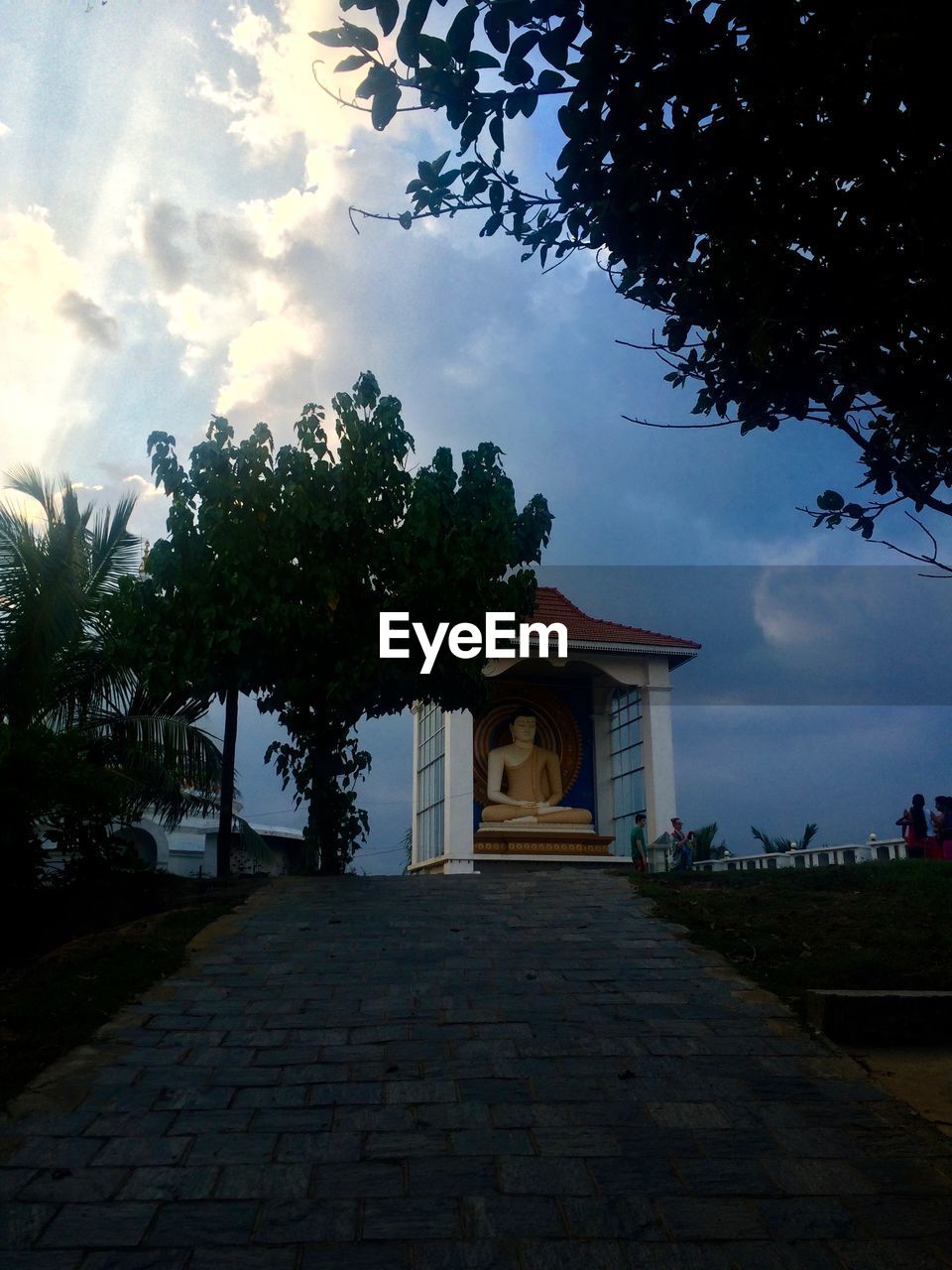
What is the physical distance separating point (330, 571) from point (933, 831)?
945 cm

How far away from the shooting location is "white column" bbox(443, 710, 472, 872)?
2089 centimetres

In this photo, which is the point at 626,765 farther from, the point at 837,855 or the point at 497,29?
the point at 497,29

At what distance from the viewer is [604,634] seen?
22.4 m

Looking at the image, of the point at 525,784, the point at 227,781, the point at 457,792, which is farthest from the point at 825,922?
the point at 525,784

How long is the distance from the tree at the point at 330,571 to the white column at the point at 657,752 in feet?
24.4

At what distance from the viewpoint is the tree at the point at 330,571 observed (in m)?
14.2

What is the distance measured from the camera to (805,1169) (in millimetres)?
4441

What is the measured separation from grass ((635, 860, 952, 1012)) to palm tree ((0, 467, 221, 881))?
6.45 m

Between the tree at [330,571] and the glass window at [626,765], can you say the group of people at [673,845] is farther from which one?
the tree at [330,571]

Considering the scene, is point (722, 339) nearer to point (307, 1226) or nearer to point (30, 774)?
point (307, 1226)

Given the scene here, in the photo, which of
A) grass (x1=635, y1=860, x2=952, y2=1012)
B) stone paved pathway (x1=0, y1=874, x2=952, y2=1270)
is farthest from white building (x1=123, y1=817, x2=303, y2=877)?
stone paved pathway (x1=0, y1=874, x2=952, y2=1270)

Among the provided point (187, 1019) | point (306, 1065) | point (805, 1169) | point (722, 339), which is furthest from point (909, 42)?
point (187, 1019)

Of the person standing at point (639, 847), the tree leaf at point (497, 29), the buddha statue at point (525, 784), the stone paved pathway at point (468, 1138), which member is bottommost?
the stone paved pathway at point (468, 1138)

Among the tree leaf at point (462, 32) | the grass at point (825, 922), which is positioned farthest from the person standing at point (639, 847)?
the tree leaf at point (462, 32)
